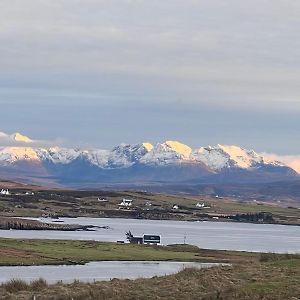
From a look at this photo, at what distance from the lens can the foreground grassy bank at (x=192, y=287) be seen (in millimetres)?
31703

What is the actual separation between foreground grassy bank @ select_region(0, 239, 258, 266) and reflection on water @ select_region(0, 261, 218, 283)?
3.18 meters

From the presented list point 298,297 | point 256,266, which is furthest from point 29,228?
point 298,297

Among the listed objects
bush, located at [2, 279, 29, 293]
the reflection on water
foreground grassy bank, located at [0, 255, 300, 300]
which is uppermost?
foreground grassy bank, located at [0, 255, 300, 300]

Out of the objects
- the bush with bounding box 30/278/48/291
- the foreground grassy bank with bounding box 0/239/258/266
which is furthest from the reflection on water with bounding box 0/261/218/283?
the bush with bounding box 30/278/48/291

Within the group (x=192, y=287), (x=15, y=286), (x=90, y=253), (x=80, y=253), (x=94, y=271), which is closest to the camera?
(x=192, y=287)

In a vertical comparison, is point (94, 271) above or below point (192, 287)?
below

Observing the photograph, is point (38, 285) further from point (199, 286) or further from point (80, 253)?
point (80, 253)

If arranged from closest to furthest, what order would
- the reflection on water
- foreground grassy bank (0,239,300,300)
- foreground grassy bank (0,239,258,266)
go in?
foreground grassy bank (0,239,300,300), the reflection on water, foreground grassy bank (0,239,258,266)

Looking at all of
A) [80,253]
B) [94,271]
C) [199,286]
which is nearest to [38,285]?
[199,286]

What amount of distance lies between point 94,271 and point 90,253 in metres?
18.8

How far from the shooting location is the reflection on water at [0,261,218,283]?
194ft

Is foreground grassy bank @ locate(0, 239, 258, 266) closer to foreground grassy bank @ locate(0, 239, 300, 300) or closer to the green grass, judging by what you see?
the green grass

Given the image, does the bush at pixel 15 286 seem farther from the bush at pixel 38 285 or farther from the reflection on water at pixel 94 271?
the reflection on water at pixel 94 271

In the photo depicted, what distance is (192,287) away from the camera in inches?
1316
